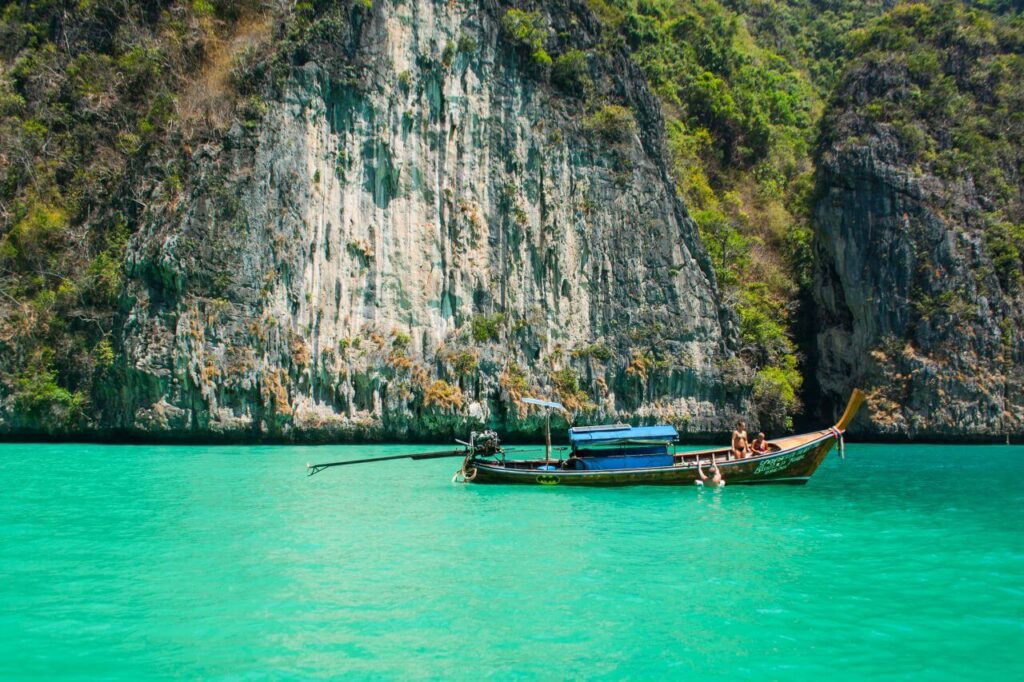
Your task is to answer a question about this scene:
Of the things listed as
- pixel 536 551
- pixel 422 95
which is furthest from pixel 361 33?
pixel 536 551

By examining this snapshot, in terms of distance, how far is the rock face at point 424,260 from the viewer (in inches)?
1299

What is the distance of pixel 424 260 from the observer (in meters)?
37.1

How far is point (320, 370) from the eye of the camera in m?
34.1

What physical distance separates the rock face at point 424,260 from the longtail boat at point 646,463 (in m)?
13.9

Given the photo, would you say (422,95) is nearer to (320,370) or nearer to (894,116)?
(320,370)

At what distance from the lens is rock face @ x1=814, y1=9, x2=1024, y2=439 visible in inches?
1524

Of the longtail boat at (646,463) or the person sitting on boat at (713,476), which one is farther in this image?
the longtail boat at (646,463)

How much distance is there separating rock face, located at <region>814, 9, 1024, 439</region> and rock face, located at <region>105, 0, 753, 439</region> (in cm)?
707

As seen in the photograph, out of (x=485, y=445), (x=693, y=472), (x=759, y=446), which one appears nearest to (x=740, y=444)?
(x=759, y=446)

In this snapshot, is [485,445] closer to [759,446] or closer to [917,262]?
[759,446]

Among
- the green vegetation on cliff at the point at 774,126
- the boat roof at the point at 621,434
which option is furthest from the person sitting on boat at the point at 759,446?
the green vegetation on cliff at the point at 774,126

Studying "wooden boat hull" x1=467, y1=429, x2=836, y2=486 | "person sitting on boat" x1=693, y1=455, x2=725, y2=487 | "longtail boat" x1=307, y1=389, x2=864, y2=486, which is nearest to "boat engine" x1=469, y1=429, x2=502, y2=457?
"longtail boat" x1=307, y1=389, x2=864, y2=486

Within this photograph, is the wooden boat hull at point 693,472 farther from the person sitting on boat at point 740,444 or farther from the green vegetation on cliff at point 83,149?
the green vegetation on cliff at point 83,149

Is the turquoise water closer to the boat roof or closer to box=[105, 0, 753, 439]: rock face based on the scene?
the boat roof
